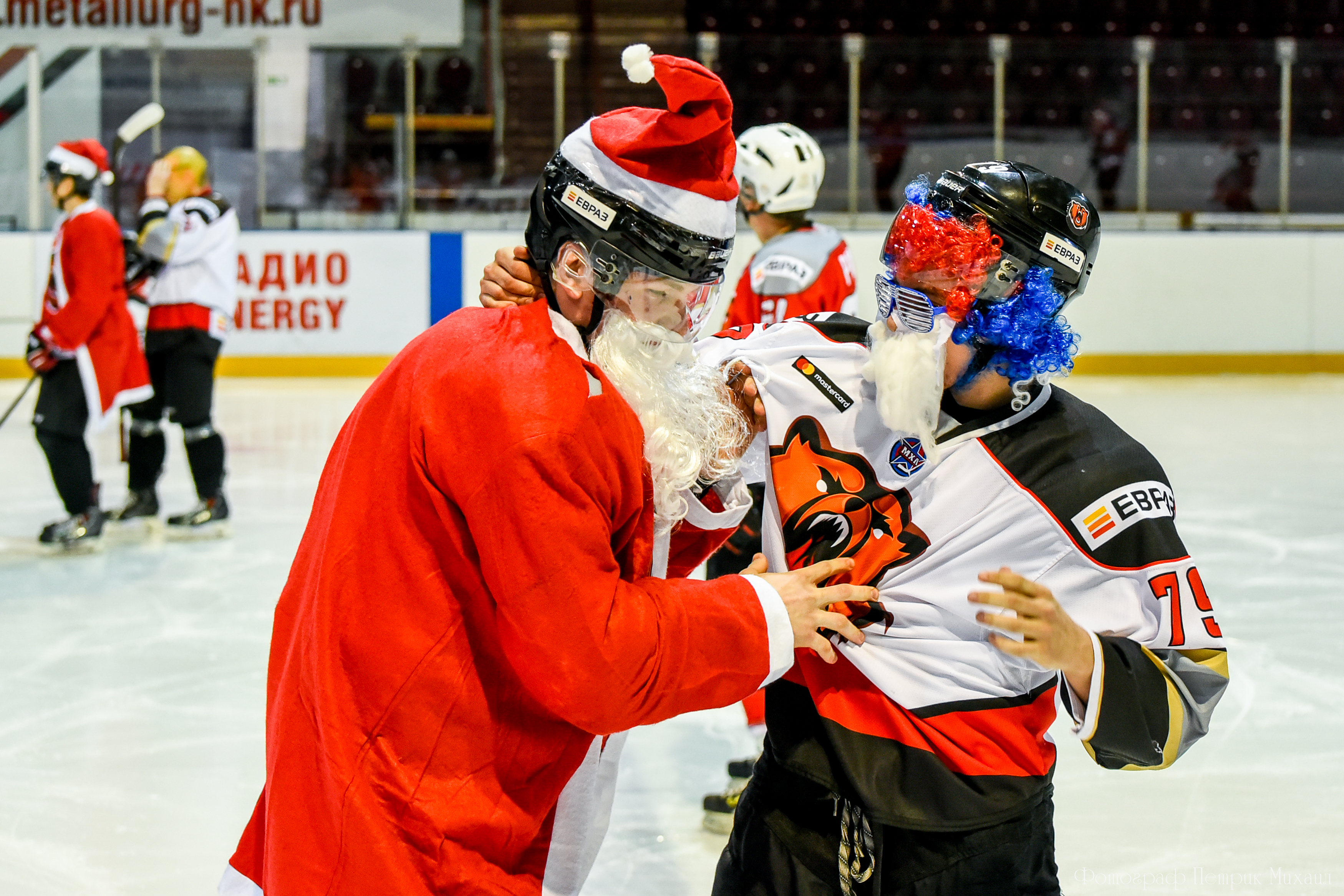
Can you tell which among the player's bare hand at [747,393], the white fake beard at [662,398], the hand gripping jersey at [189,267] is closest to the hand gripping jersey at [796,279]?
the player's bare hand at [747,393]

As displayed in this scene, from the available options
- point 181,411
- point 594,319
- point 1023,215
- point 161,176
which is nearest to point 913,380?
point 1023,215

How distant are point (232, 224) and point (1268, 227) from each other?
25.2ft

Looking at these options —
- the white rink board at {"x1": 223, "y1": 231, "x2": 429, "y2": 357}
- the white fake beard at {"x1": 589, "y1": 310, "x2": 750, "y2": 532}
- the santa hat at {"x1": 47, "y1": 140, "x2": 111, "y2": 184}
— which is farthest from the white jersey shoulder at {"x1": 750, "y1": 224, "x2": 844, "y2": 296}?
the white rink board at {"x1": 223, "y1": 231, "x2": 429, "y2": 357}

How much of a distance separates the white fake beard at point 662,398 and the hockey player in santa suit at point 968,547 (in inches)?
7.6

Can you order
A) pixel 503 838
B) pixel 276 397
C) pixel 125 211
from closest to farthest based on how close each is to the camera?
pixel 503 838
pixel 276 397
pixel 125 211

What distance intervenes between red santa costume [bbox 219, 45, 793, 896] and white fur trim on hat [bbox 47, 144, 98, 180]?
440 centimetres

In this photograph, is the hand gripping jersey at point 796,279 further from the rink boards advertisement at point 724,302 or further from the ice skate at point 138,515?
the rink boards advertisement at point 724,302

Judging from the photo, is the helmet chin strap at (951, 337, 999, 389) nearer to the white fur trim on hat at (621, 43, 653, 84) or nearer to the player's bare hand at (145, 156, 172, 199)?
the white fur trim on hat at (621, 43, 653, 84)

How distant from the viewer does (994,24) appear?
13.2 meters

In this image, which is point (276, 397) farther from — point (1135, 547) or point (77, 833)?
point (1135, 547)

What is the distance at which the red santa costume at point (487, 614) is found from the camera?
3.65 feet

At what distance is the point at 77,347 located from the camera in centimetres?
502

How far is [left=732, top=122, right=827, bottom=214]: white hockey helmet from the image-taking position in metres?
3.73

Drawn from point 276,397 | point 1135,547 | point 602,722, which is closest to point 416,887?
point 602,722
